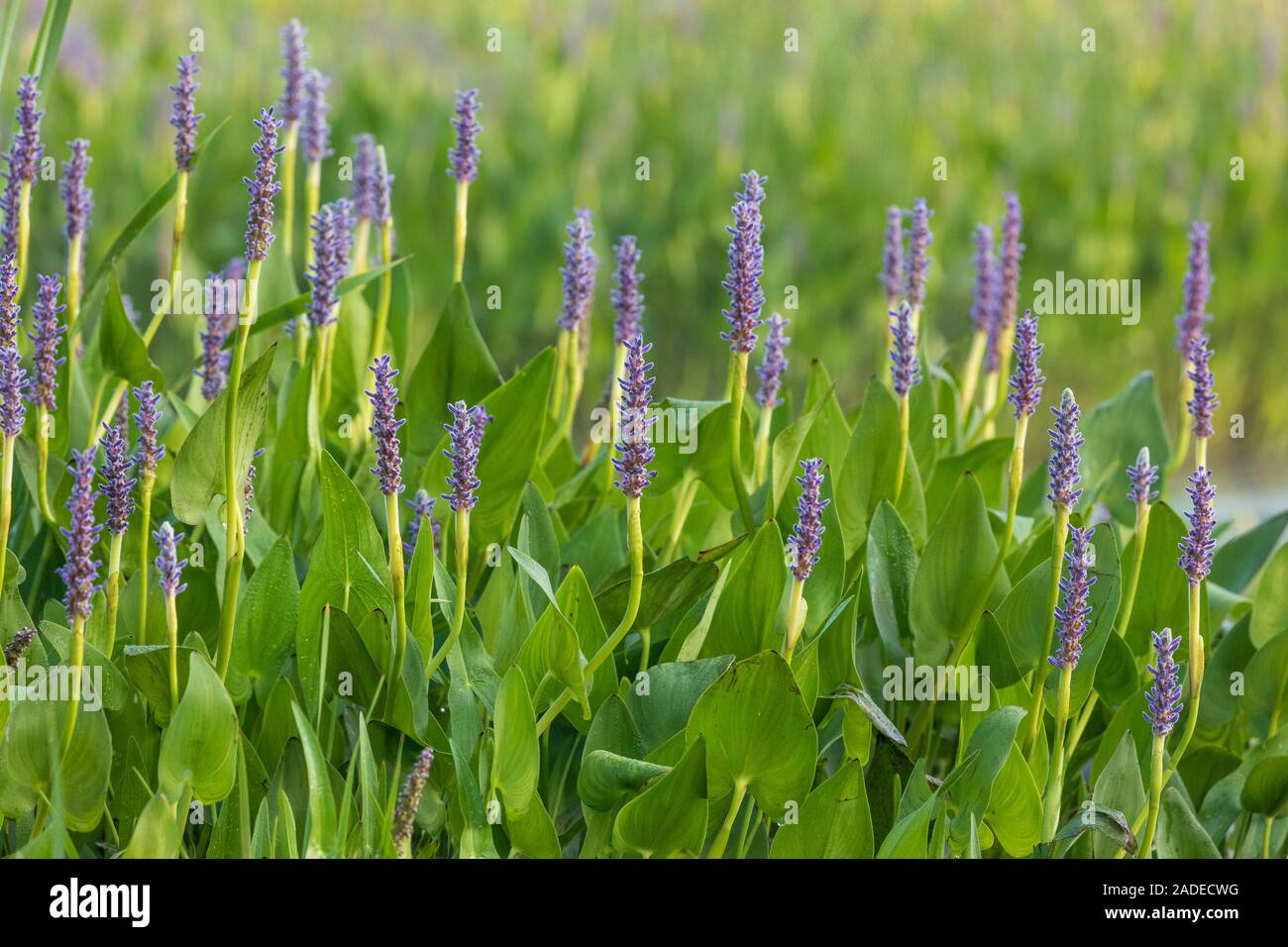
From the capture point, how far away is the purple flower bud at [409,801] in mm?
1151

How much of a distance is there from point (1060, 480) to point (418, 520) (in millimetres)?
637

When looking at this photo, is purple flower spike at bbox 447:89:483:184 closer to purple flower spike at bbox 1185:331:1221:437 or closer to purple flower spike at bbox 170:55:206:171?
purple flower spike at bbox 170:55:206:171

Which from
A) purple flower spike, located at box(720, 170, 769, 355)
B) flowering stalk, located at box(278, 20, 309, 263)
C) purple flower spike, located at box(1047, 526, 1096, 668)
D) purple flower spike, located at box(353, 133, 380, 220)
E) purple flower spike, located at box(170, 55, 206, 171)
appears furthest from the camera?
purple flower spike, located at box(353, 133, 380, 220)

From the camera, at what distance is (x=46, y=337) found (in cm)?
139

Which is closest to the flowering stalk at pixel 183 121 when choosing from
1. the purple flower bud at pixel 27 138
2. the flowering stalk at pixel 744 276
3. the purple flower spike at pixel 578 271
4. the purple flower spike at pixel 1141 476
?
the purple flower bud at pixel 27 138

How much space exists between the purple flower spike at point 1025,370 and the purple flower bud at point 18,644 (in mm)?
876

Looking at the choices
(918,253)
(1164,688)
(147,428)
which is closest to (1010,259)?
(918,253)

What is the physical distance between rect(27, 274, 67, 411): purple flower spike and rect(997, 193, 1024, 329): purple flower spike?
1106 mm

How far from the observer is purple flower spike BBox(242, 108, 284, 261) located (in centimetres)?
122

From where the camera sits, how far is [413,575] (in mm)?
1355

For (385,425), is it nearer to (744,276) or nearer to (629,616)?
(629,616)

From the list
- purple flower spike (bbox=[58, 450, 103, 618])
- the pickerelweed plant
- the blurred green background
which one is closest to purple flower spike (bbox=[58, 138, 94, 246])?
the pickerelweed plant

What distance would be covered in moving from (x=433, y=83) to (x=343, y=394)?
3.68 meters

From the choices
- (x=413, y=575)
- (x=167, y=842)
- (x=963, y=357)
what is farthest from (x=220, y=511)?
(x=963, y=357)
